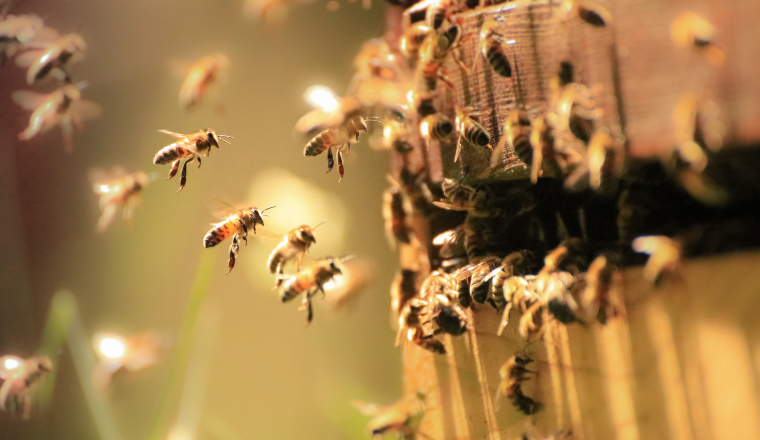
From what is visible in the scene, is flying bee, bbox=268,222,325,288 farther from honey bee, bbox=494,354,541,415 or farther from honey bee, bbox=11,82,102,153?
honey bee, bbox=11,82,102,153

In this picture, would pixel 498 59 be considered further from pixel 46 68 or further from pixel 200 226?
pixel 46 68

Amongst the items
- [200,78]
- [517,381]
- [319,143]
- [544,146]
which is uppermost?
[200,78]

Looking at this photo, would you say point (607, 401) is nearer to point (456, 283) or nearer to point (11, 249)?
point (456, 283)

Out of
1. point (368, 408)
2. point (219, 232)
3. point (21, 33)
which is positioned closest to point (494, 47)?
point (219, 232)

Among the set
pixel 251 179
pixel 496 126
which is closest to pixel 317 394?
pixel 251 179

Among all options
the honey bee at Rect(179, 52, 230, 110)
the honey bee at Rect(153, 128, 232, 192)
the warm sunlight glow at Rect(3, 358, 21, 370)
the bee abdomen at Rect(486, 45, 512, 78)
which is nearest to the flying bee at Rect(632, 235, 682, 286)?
the bee abdomen at Rect(486, 45, 512, 78)

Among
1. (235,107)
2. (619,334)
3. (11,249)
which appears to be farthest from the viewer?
(11,249)

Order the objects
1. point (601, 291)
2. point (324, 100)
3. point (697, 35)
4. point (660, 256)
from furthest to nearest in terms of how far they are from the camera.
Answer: point (324, 100) < point (601, 291) < point (660, 256) < point (697, 35)
